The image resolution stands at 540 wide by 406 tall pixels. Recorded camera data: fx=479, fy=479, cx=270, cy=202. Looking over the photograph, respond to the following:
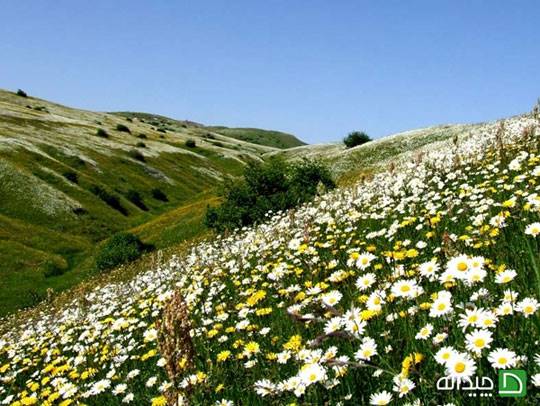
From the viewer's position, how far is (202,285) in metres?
11.4

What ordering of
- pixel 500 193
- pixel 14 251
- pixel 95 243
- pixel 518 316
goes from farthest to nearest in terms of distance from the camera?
pixel 95 243 < pixel 14 251 < pixel 500 193 < pixel 518 316

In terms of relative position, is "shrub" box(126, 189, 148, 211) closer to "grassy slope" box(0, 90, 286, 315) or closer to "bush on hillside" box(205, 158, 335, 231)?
"grassy slope" box(0, 90, 286, 315)

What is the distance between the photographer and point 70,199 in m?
52.0

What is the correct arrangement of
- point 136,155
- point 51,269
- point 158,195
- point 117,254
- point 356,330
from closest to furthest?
point 356,330 → point 117,254 → point 51,269 → point 158,195 → point 136,155

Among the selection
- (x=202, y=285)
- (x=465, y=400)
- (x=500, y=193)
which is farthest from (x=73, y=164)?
(x=465, y=400)

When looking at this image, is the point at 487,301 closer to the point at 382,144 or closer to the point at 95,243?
the point at 95,243

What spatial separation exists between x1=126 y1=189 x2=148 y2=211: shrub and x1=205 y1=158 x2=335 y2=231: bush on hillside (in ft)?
112

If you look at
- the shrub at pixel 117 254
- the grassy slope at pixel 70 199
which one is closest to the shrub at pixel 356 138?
the grassy slope at pixel 70 199

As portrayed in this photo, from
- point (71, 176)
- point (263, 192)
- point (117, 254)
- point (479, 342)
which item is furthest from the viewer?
point (71, 176)

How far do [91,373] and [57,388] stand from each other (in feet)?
1.98

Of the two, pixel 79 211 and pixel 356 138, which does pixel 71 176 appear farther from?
pixel 356 138

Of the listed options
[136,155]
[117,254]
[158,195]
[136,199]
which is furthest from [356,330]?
[136,155]

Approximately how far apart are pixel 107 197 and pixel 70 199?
5.76m

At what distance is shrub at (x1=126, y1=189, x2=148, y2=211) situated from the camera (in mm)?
62763
